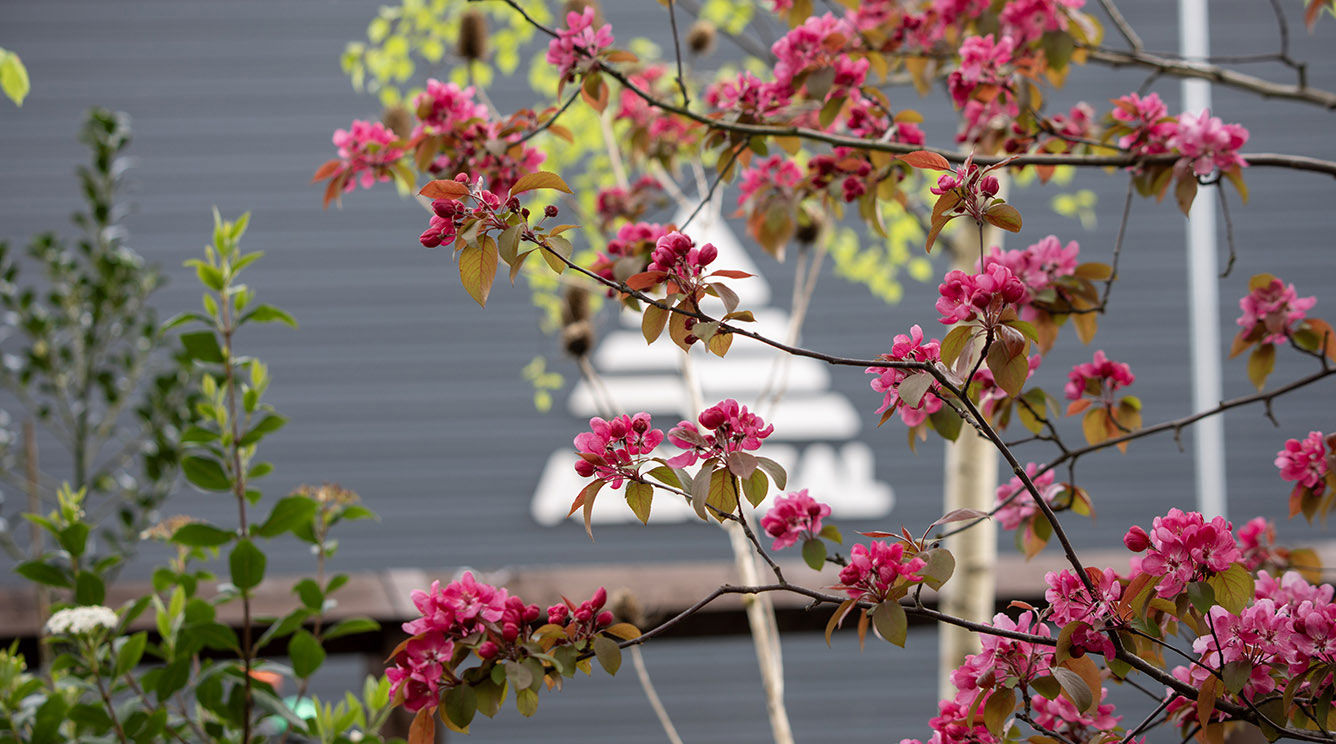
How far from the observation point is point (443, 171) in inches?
48.9

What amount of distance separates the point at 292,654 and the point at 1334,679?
101 centimetres

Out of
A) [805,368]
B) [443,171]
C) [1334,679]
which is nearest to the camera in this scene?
[1334,679]

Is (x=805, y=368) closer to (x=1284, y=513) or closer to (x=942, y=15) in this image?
(x=1284, y=513)

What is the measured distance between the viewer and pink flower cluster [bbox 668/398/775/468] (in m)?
0.73

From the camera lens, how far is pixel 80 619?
1028 millimetres

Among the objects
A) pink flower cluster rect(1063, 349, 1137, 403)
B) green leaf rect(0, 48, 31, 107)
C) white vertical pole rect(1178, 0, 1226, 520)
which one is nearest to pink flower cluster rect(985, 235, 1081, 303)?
pink flower cluster rect(1063, 349, 1137, 403)

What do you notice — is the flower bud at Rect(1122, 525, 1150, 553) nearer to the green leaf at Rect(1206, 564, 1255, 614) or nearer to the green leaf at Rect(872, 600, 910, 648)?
the green leaf at Rect(1206, 564, 1255, 614)

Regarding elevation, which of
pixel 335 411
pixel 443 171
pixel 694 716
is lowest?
pixel 694 716

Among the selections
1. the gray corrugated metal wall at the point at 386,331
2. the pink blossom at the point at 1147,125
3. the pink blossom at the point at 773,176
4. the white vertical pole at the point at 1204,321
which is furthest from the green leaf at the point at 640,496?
the white vertical pole at the point at 1204,321

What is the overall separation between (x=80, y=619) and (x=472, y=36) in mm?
1254

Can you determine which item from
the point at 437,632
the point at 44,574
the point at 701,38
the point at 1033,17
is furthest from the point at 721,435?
the point at 701,38

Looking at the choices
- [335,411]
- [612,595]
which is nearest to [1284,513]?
[612,595]

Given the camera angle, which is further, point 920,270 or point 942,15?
point 920,270

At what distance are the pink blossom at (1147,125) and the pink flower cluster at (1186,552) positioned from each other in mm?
574
